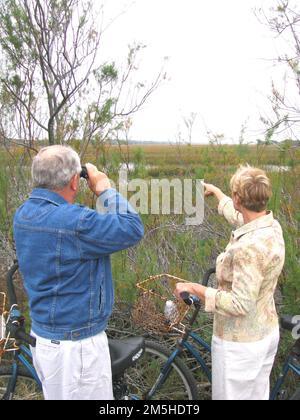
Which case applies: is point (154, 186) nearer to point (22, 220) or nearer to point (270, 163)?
point (270, 163)

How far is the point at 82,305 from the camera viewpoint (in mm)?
1943

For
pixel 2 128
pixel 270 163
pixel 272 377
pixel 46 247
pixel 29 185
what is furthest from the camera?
pixel 2 128

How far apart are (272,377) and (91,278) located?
160 centimetres

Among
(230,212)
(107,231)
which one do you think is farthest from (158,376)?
(107,231)

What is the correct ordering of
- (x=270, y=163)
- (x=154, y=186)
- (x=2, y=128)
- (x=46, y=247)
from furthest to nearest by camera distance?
(x=2, y=128)
(x=154, y=186)
(x=270, y=163)
(x=46, y=247)

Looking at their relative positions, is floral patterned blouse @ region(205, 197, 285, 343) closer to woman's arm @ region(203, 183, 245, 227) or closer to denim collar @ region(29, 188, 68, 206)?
woman's arm @ region(203, 183, 245, 227)

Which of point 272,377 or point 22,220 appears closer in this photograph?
point 22,220

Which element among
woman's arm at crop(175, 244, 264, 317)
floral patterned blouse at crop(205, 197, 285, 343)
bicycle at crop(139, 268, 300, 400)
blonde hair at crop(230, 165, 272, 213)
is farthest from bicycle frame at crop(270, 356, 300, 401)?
blonde hair at crop(230, 165, 272, 213)

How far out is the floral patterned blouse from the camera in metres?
1.91

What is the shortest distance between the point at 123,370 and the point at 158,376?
560mm

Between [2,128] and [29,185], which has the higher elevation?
[2,128]

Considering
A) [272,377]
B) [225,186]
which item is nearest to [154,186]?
[225,186]

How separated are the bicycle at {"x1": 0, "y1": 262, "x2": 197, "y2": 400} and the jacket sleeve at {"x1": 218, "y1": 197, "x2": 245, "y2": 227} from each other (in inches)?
31.2

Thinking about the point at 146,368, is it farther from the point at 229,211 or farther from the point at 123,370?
Answer: the point at 229,211
